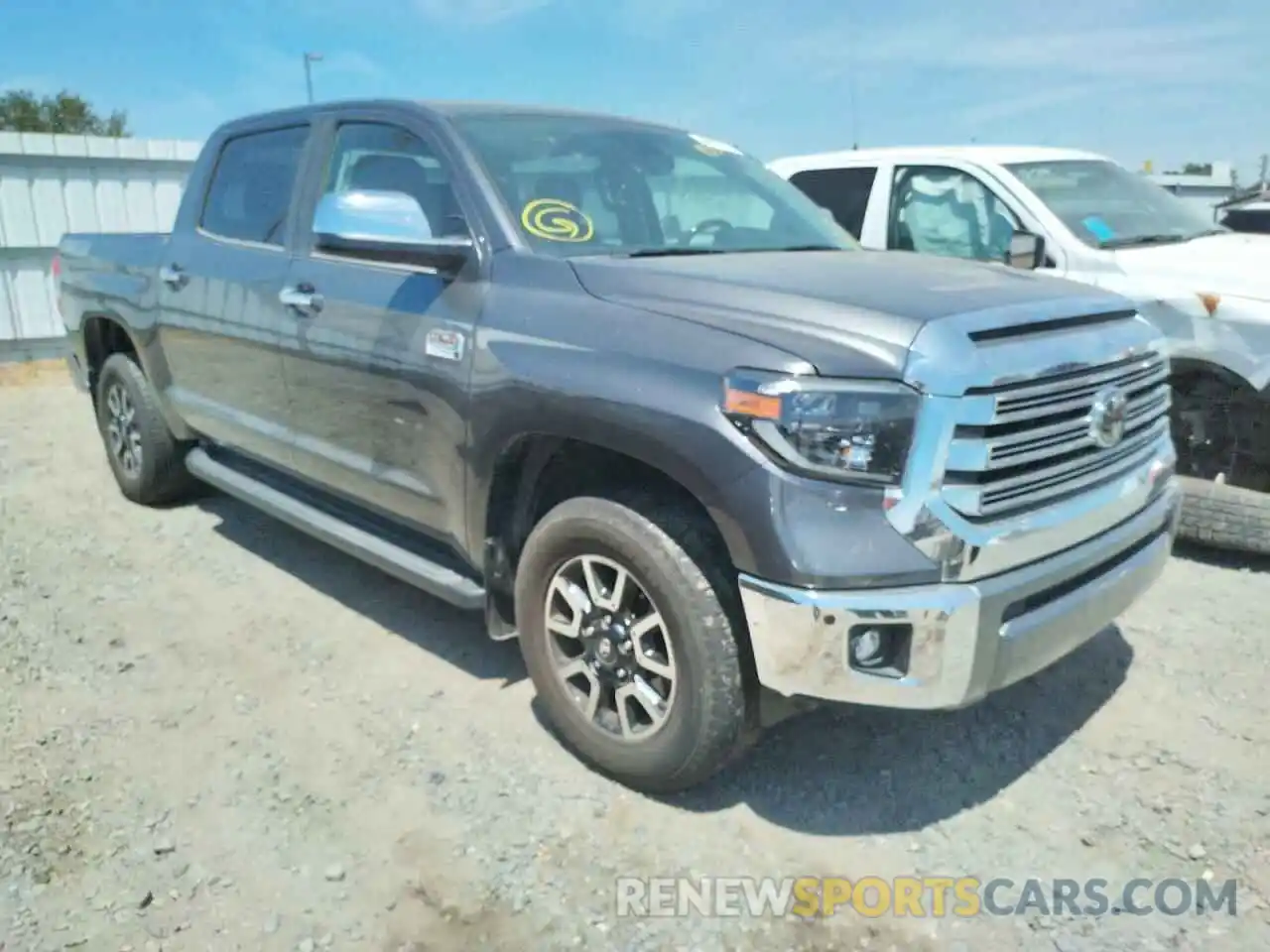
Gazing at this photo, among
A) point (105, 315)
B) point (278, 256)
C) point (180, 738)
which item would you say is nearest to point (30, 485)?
point (105, 315)

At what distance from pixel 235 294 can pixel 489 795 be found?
2.48m

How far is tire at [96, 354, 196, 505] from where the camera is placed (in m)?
5.29

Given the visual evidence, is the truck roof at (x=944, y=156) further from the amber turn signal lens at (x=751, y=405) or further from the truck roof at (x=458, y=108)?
the amber turn signal lens at (x=751, y=405)

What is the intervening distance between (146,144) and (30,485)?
5771 mm

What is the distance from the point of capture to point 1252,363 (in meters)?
4.46

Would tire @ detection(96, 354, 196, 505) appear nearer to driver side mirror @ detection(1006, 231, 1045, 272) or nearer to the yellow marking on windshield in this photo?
the yellow marking on windshield

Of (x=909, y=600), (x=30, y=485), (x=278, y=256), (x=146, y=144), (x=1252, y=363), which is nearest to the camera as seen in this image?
(x=909, y=600)

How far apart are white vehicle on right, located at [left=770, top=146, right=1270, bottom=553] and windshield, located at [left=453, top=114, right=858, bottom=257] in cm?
160

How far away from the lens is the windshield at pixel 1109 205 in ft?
17.7

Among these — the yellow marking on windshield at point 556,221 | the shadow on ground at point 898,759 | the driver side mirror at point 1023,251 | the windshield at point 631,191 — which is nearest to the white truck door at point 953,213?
the driver side mirror at point 1023,251

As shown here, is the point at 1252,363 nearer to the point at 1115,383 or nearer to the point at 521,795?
the point at 1115,383

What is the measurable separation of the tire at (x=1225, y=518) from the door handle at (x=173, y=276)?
460 centimetres

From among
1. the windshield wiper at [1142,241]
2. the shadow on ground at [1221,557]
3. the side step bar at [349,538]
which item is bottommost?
the shadow on ground at [1221,557]

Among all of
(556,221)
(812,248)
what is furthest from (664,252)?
(812,248)
